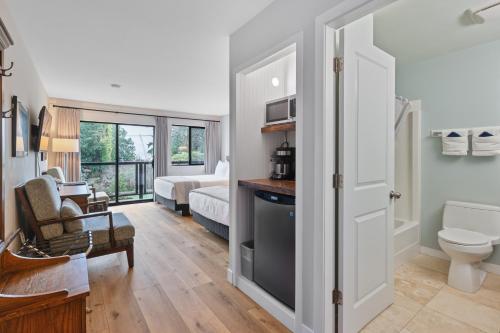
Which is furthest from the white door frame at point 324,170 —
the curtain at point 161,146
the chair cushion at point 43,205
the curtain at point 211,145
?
the curtain at point 211,145

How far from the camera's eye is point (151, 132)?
21.5 ft

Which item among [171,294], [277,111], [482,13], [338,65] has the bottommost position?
[171,294]

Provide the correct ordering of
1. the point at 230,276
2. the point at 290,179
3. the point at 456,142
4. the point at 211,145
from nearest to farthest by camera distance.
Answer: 1. the point at 290,179
2. the point at 230,276
3. the point at 456,142
4. the point at 211,145

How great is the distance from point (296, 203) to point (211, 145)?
595cm

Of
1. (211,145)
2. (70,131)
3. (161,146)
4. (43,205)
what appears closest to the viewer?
(43,205)

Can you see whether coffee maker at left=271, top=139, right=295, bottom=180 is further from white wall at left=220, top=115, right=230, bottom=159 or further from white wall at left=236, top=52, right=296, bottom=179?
white wall at left=220, top=115, right=230, bottom=159

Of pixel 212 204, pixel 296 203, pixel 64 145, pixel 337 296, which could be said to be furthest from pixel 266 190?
pixel 64 145

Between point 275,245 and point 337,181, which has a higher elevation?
point 337,181

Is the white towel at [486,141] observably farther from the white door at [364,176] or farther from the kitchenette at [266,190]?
the kitchenette at [266,190]

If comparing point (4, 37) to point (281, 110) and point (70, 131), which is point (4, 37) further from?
point (70, 131)

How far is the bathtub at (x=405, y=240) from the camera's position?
2.74m

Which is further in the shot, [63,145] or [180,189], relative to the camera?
[180,189]

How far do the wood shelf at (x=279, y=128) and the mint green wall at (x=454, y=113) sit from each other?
192 centimetres

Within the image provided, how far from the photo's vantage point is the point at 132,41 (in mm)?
2662
